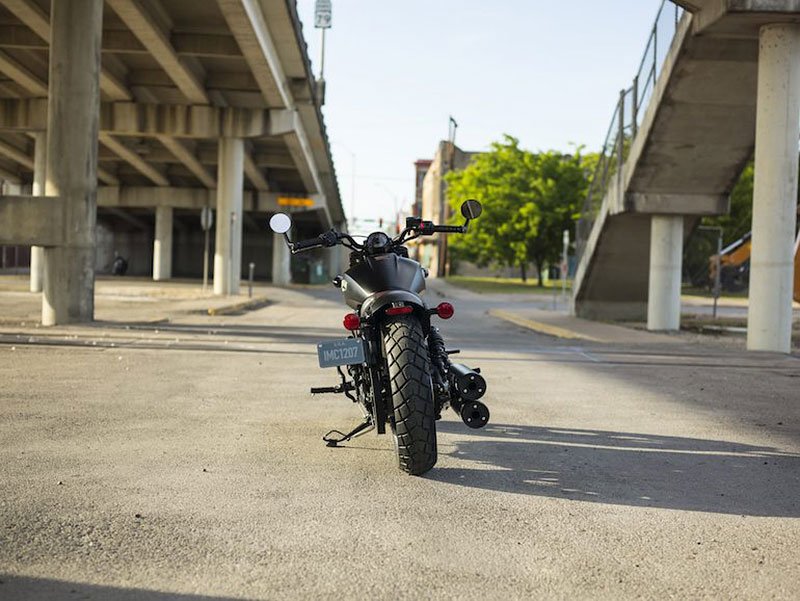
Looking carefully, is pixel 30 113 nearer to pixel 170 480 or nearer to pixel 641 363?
pixel 641 363

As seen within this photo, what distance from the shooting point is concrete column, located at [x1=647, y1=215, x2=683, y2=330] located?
21.0 meters

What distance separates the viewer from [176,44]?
24828 mm

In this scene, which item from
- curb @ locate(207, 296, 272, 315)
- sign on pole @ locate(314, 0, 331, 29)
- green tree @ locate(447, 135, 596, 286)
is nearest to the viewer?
curb @ locate(207, 296, 272, 315)

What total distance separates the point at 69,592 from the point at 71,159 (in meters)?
14.2

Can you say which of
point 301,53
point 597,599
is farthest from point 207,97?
point 597,599

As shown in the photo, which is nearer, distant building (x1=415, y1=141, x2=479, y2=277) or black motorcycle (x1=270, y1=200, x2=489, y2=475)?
black motorcycle (x1=270, y1=200, x2=489, y2=475)

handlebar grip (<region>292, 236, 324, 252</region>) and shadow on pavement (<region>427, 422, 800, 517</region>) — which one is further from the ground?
handlebar grip (<region>292, 236, 324, 252</region>)

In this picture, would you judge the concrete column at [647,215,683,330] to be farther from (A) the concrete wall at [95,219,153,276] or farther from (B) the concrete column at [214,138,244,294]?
(A) the concrete wall at [95,219,153,276]

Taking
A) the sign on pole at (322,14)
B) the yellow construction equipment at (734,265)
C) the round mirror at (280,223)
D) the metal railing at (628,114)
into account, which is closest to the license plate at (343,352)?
the round mirror at (280,223)

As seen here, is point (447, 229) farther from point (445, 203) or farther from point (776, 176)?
point (445, 203)

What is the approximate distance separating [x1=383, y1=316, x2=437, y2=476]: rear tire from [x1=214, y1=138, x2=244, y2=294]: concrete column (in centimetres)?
3016

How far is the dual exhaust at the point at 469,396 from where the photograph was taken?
5711mm

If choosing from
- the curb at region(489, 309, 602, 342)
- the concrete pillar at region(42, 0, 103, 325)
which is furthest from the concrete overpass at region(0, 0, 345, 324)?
the curb at region(489, 309, 602, 342)

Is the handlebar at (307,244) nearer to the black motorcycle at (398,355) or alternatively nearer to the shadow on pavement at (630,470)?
the black motorcycle at (398,355)
